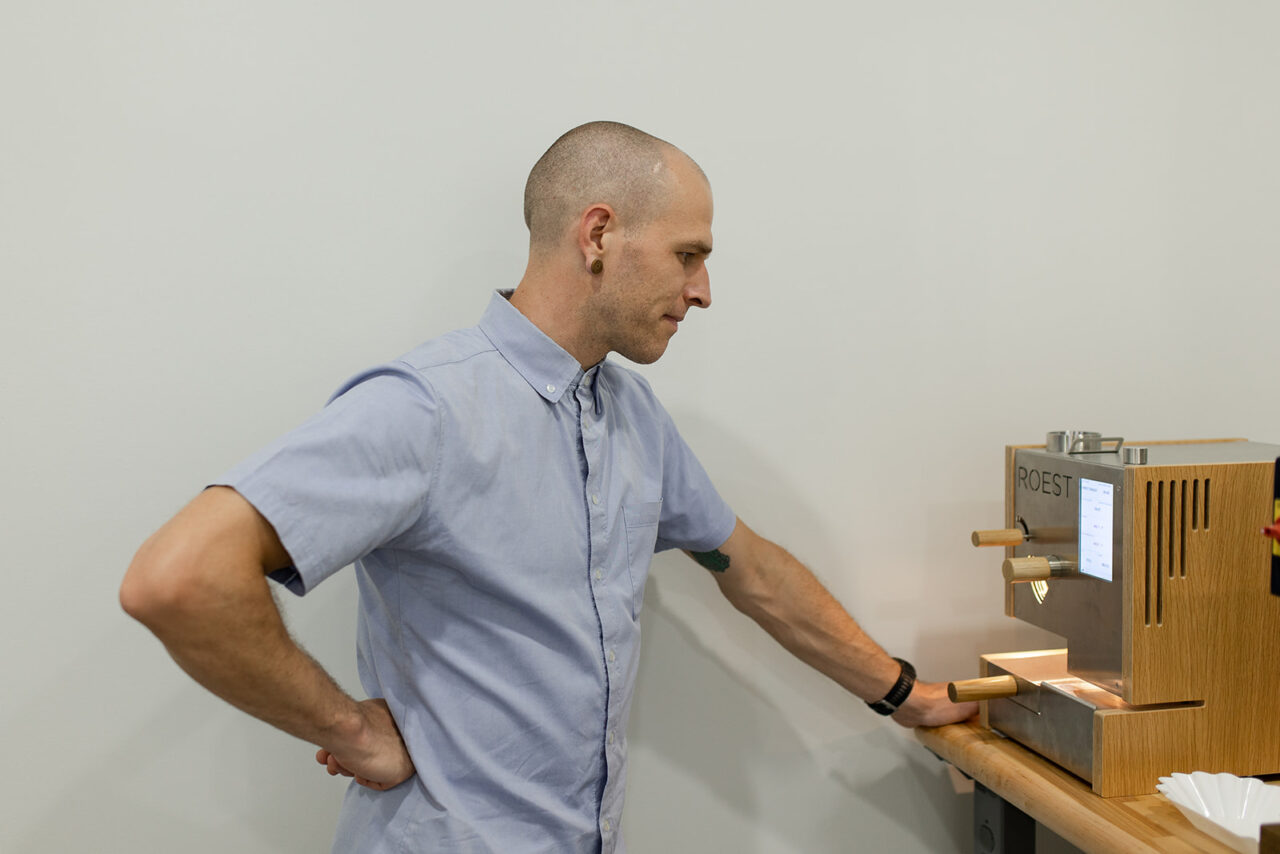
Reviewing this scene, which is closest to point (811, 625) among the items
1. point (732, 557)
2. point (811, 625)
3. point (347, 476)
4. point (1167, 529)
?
point (811, 625)

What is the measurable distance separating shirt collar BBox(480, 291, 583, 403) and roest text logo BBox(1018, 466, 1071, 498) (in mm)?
653

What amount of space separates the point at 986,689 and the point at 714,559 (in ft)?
1.31

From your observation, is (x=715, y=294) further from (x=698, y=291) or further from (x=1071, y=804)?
(x=1071, y=804)

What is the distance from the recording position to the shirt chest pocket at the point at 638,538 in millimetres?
1162

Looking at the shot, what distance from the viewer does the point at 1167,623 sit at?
44.0 inches

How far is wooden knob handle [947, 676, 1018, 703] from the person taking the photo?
1.25m

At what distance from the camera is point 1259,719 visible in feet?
3.76

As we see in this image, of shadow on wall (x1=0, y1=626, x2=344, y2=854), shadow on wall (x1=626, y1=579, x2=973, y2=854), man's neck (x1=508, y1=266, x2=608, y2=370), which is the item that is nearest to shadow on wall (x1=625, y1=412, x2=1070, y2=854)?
shadow on wall (x1=626, y1=579, x2=973, y2=854)

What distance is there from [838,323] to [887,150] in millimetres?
287

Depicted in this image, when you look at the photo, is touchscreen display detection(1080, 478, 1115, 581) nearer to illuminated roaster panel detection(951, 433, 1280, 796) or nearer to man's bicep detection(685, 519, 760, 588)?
illuminated roaster panel detection(951, 433, 1280, 796)

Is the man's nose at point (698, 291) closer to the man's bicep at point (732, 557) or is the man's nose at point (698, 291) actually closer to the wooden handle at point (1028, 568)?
the man's bicep at point (732, 557)

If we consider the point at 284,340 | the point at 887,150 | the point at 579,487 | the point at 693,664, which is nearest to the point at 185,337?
the point at 284,340

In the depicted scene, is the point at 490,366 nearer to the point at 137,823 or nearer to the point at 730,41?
the point at 730,41

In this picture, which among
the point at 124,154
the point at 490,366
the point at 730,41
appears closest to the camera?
the point at 490,366
